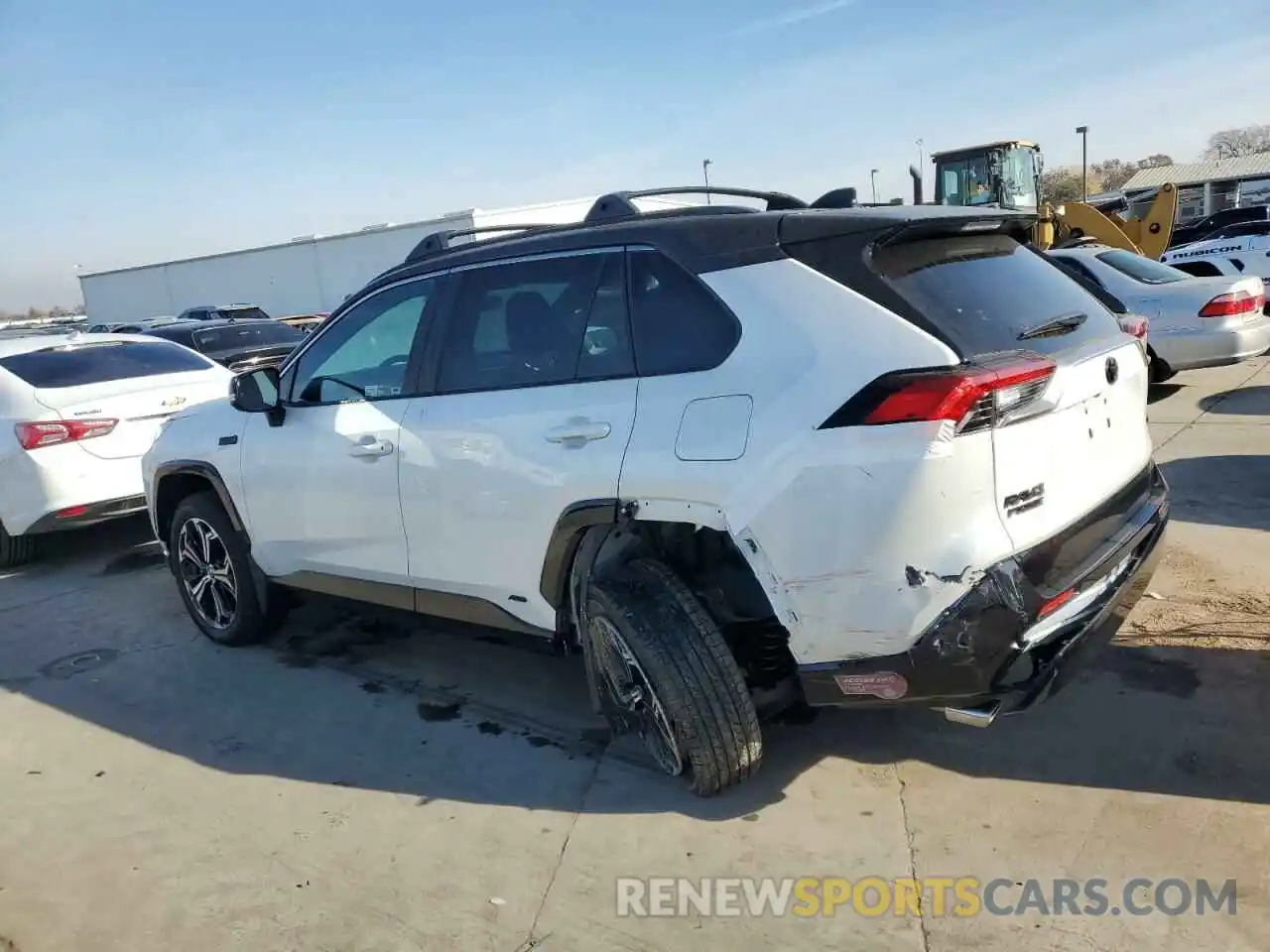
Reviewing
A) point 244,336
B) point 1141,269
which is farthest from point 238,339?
point 1141,269

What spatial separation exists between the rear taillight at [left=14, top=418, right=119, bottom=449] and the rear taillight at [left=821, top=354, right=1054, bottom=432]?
214 inches

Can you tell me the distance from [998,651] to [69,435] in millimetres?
5873

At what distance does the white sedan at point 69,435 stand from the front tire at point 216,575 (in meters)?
1.48

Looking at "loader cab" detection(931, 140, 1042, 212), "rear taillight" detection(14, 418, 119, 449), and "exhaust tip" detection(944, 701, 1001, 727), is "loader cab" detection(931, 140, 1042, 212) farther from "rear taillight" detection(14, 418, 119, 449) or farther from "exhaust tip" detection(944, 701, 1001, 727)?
"exhaust tip" detection(944, 701, 1001, 727)

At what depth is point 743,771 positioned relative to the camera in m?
Answer: 3.16

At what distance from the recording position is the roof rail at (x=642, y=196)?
3.60 m

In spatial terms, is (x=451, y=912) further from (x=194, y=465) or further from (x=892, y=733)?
(x=194, y=465)

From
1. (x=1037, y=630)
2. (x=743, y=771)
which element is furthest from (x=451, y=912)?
(x=1037, y=630)

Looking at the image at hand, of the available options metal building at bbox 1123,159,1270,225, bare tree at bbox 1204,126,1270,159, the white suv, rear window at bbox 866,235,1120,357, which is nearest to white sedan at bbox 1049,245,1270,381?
rear window at bbox 866,235,1120,357

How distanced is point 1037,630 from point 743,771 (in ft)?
3.37

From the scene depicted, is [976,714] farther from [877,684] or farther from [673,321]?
[673,321]

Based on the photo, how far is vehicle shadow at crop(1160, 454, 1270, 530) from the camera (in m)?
5.58

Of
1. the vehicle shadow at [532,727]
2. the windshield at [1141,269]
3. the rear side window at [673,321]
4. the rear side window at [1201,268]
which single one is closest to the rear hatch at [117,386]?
the vehicle shadow at [532,727]

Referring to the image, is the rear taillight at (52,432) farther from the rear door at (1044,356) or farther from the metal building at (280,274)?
the metal building at (280,274)
